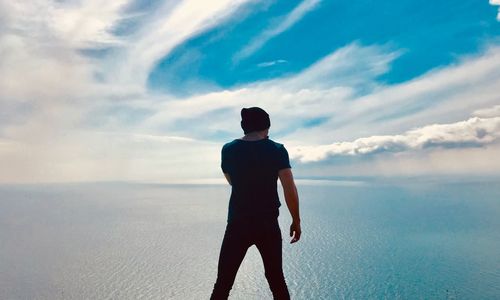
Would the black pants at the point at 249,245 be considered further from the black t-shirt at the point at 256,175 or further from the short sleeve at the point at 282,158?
the short sleeve at the point at 282,158

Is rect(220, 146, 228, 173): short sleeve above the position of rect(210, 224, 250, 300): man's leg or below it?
above

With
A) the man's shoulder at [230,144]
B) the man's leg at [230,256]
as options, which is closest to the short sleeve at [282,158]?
the man's shoulder at [230,144]

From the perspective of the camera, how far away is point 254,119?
425 centimetres

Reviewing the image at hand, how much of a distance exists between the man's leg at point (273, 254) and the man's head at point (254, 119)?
3.47 feet

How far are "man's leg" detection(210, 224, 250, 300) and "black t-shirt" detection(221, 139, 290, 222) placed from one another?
16cm

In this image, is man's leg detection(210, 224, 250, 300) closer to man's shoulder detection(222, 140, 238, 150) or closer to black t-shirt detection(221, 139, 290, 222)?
black t-shirt detection(221, 139, 290, 222)

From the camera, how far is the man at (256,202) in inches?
163

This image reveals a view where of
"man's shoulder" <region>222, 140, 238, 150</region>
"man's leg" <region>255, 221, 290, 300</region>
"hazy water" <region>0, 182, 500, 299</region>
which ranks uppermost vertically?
"man's shoulder" <region>222, 140, 238, 150</region>

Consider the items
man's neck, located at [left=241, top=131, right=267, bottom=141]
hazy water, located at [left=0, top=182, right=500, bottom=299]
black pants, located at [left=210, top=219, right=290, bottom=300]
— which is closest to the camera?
black pants, located at [left=210, top=219, right=290, bottom=300]

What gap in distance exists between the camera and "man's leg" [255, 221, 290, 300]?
414cm

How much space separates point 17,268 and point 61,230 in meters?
17.6

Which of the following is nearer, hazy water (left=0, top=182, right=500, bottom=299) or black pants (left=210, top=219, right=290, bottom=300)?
black pants (left=210, top=219, right=290, bottom=300)

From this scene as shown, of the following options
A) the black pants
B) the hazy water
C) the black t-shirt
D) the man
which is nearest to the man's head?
the man

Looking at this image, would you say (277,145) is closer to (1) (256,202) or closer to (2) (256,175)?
(2) (256,175)
